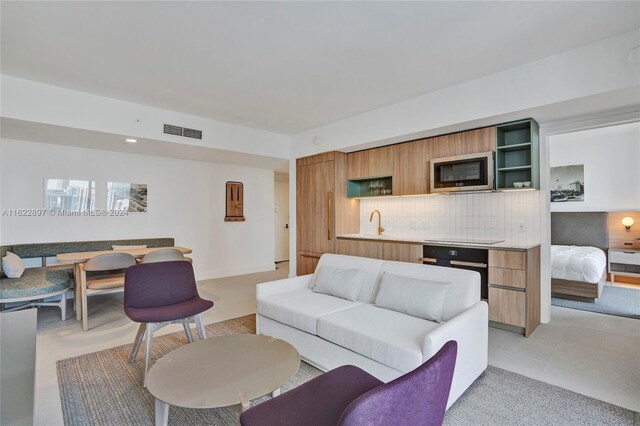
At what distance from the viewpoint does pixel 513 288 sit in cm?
333

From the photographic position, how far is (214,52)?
2.97 m

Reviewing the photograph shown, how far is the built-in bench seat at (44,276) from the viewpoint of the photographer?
3486 mm

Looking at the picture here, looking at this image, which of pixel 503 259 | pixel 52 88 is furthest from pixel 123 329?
pixel 503 259

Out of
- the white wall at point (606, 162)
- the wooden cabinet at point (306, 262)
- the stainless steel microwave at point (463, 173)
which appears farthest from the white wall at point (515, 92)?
the white wall at point (606, 162)

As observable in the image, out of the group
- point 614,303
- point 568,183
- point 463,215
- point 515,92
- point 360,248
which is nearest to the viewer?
point 515,92

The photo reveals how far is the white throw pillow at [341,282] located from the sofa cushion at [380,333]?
0.29 m

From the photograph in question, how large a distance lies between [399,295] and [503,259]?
145 centimetres

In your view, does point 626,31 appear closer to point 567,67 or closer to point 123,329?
point 567,67

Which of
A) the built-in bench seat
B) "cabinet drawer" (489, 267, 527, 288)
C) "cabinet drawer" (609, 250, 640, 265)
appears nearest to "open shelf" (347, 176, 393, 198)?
"cabinet drawer" (489, 267, 527, 288)

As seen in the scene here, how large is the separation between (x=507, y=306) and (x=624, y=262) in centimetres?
378

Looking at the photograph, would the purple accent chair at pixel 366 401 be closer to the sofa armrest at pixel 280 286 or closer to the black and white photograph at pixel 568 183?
the sofa armrest at pixel 280 286

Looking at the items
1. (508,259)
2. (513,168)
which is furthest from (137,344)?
(513,168)

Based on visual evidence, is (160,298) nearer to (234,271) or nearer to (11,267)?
(11,267)

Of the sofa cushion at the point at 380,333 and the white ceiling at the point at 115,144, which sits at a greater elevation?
the white ceiling at the point at 115,144
